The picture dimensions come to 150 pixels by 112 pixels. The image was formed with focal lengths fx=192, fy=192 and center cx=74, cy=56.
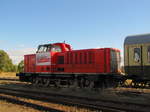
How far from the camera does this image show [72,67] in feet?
52.4

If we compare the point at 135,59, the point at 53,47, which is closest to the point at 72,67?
the point at 53,47

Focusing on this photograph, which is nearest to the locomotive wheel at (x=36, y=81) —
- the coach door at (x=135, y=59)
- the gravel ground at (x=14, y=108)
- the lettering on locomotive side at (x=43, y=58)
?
the lettering on locomotive side at (x=43, y=58)

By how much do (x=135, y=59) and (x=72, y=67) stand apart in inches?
207

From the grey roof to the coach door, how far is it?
1.16ft

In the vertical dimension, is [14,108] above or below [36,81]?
below

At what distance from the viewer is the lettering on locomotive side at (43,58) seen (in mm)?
17156

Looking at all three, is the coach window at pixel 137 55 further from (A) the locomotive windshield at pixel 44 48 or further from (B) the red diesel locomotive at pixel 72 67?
(A) the locomotive windshield at pixel 44 48

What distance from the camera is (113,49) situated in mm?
14773

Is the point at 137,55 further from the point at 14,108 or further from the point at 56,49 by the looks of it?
the point at 14,108

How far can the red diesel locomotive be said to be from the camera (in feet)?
47.4

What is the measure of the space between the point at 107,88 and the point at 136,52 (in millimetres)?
3767

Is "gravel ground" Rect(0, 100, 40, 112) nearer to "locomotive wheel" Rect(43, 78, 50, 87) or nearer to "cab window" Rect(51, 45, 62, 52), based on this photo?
"locomotive wheel" Rect(43, 78, 50, 87)

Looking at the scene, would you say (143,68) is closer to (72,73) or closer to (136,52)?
(136,52)

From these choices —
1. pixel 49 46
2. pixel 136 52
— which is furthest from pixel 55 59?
pixel 136 52
